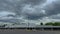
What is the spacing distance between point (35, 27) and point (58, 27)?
2167 centimetres

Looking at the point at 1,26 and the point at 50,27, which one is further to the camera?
the point at 1,26

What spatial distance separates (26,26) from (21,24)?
10.1 m

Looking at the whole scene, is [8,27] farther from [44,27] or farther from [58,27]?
[58,27]

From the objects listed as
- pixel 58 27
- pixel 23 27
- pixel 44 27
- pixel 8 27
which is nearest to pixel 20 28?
pixel 23 27

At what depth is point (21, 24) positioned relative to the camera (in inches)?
6314

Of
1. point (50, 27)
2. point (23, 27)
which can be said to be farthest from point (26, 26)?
point (50, 27)

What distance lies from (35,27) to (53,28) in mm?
17158

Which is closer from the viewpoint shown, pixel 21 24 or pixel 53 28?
pixel 53 28

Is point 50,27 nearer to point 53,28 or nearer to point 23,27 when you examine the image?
point 53,28

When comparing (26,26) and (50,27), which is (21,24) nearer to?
(26,26)

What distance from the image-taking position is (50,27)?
488 ft

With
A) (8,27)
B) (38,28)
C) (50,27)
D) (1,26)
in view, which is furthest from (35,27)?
(1,26)

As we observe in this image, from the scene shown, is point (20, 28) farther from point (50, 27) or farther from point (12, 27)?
point (50, 27)

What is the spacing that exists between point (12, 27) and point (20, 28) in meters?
8.00
